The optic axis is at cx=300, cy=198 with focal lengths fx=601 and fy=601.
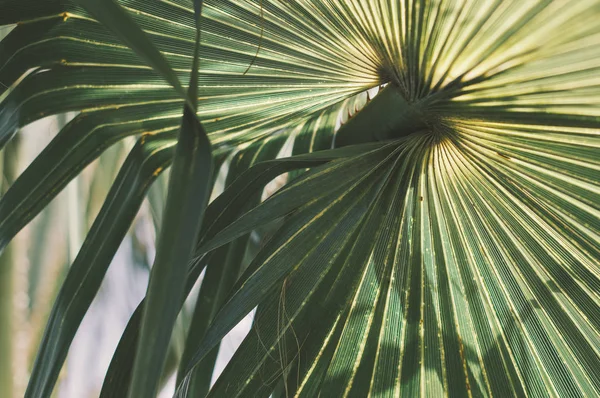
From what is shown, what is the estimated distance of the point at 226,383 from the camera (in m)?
0.71

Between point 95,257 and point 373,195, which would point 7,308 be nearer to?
point 95,257

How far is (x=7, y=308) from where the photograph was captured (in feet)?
3.32

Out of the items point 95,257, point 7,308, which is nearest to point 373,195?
point 95,257

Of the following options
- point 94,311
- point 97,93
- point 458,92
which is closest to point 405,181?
point 458,92

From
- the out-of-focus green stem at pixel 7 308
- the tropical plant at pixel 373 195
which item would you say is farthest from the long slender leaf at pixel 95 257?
the out-of-focus green stem at pixel 7 308

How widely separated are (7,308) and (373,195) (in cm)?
66

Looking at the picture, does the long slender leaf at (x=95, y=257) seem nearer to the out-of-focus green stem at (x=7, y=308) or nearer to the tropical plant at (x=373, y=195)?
the tropical plant at (x=373, y=195)

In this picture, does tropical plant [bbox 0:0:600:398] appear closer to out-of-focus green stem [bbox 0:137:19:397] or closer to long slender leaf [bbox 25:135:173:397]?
long slender leaf [bbox 25:135:173:397]

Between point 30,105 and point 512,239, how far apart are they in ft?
2.10

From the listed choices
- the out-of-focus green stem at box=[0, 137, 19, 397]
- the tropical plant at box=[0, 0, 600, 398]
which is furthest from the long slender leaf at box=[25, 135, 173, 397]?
the out-of-focus green stem at box=[0, 137, 19, 397]

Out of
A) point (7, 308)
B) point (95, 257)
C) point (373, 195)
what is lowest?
point (7, 308)

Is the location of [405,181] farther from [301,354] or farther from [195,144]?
Result: [195,144]

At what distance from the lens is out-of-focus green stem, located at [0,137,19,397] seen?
3.29 feet

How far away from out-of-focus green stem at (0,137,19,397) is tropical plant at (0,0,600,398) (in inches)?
10.7
